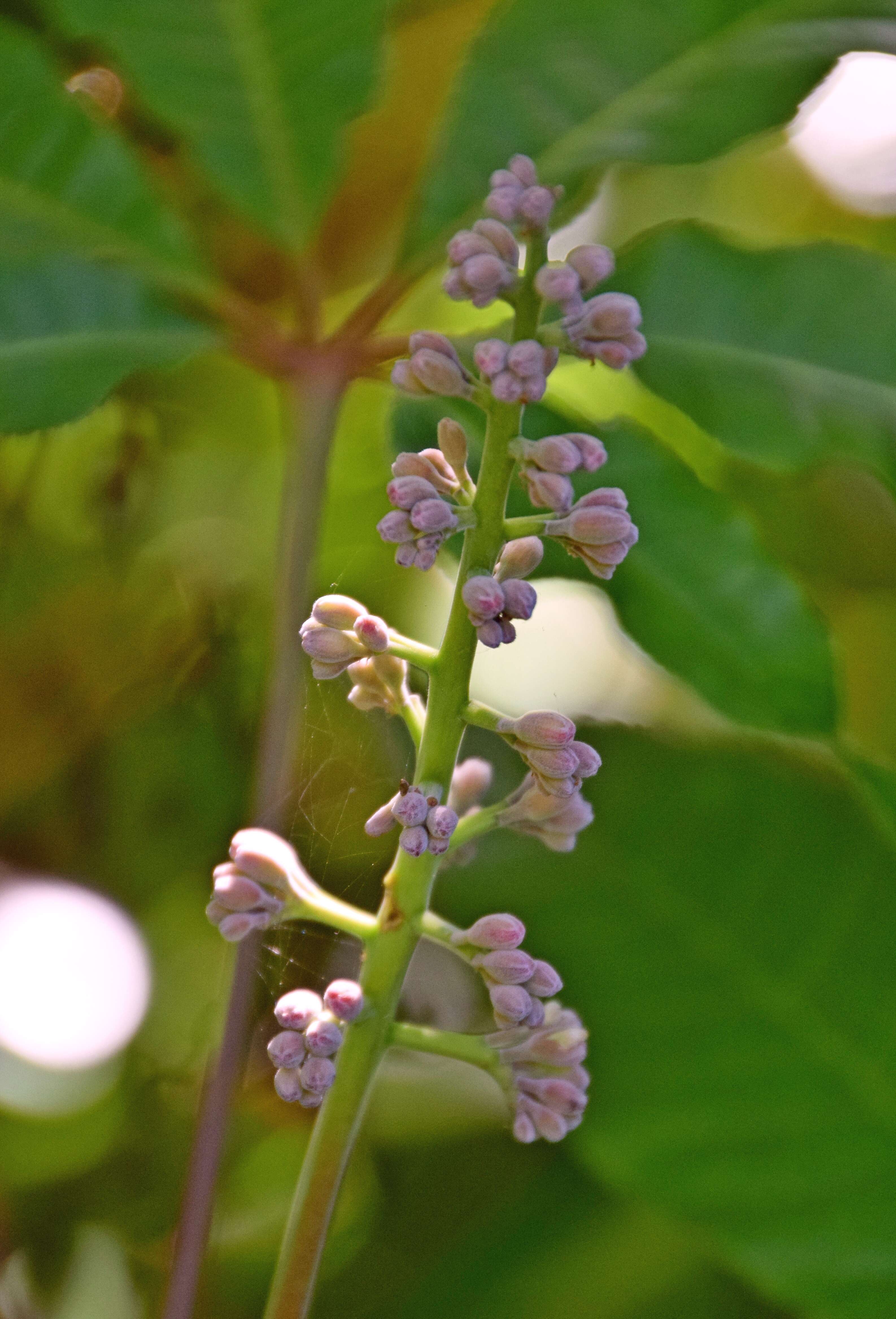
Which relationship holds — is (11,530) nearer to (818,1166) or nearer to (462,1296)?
(462,1296)

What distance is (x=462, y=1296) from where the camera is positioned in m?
1.03

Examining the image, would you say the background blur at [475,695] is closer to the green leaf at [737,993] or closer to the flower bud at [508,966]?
the green leaf at [737,993]

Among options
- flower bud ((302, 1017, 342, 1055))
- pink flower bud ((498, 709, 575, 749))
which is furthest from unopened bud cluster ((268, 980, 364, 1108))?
pink flower bud ((498, 709, 575, 749))

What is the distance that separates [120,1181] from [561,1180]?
41 cm

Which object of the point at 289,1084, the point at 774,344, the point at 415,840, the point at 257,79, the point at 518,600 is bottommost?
the point at 289,1084

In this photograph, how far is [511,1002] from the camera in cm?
54

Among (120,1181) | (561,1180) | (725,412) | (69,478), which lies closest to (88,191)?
(69,478)

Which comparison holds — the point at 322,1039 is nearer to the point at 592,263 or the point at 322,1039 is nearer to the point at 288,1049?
the point at 288,1049

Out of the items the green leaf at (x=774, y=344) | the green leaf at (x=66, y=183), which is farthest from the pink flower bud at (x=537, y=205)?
the green leaf at (x=66, y=183)

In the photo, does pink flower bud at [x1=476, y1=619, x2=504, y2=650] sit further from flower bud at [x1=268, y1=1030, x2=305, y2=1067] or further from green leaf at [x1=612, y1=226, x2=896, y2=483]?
green leaf at [x1=612, y1=226, x2=896, y2=483]

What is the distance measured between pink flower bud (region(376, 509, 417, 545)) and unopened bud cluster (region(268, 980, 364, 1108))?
20 centimetres

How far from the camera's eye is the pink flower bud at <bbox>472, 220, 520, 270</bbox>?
55cm

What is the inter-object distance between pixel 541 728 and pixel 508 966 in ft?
0.38

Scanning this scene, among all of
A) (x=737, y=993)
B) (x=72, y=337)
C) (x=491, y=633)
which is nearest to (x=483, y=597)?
(x=491, y=633)
